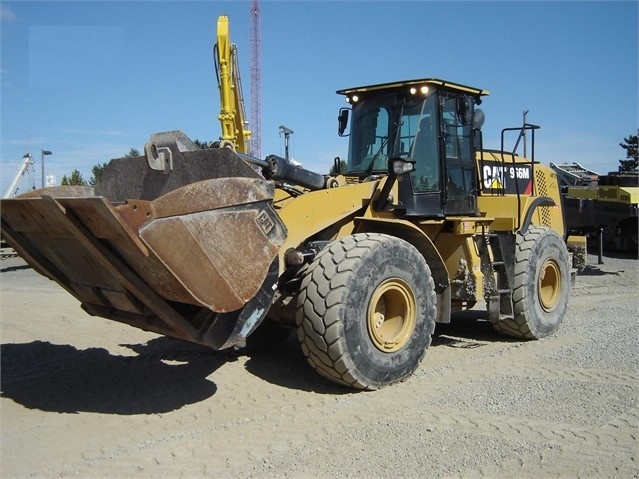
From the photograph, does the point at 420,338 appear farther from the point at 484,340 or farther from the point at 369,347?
the point at 484,340

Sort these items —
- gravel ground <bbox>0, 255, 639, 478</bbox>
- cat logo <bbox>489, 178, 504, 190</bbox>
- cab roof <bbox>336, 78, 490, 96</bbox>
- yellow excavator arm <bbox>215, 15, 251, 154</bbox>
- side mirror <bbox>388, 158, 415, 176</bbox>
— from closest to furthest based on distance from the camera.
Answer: gravel ground <bbox>0, 255, 639, 478</bbox> → side mirror <bbox>388, 158, 415, 176</bbox> → cab roof <bbox>336, 78, 490, 96</bbox> → cat logo <bbox>489, 178, 504, 190</bbox> → yellow excavator arm <bbox>215, 15, 251, 154</bbox>

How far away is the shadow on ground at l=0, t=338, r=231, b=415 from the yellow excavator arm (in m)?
4.39

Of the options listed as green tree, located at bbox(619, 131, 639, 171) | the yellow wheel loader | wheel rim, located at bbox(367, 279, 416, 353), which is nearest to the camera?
the yellow wheel loader

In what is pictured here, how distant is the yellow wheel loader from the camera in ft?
13.1

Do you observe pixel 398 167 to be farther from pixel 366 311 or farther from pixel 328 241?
pixel 366 311

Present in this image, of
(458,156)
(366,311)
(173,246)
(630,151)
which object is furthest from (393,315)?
(630,151)

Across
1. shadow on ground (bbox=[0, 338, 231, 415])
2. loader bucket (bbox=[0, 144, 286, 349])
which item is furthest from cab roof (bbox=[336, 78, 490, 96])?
shadow on ground (bbox=[0, 338, 231, 415])

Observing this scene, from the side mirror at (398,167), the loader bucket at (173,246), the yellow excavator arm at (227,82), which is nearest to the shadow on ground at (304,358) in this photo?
the loader bucket at (173,246)

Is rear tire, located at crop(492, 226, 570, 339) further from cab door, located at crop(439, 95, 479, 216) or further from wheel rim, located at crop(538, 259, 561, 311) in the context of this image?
cab door, located at crop(439, 95, 479, 216)

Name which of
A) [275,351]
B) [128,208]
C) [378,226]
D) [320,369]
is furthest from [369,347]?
[128,208]

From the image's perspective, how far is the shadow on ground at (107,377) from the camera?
4816 mm

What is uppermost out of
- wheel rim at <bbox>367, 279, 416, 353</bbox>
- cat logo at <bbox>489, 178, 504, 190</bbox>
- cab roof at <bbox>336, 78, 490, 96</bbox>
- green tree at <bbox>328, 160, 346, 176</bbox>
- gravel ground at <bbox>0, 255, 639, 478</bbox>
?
A: cab roof at <bbox>336, 78, 490, 96</bbox>

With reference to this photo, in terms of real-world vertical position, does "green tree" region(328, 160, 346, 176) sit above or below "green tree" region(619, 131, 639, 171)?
below

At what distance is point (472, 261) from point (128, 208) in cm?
394
